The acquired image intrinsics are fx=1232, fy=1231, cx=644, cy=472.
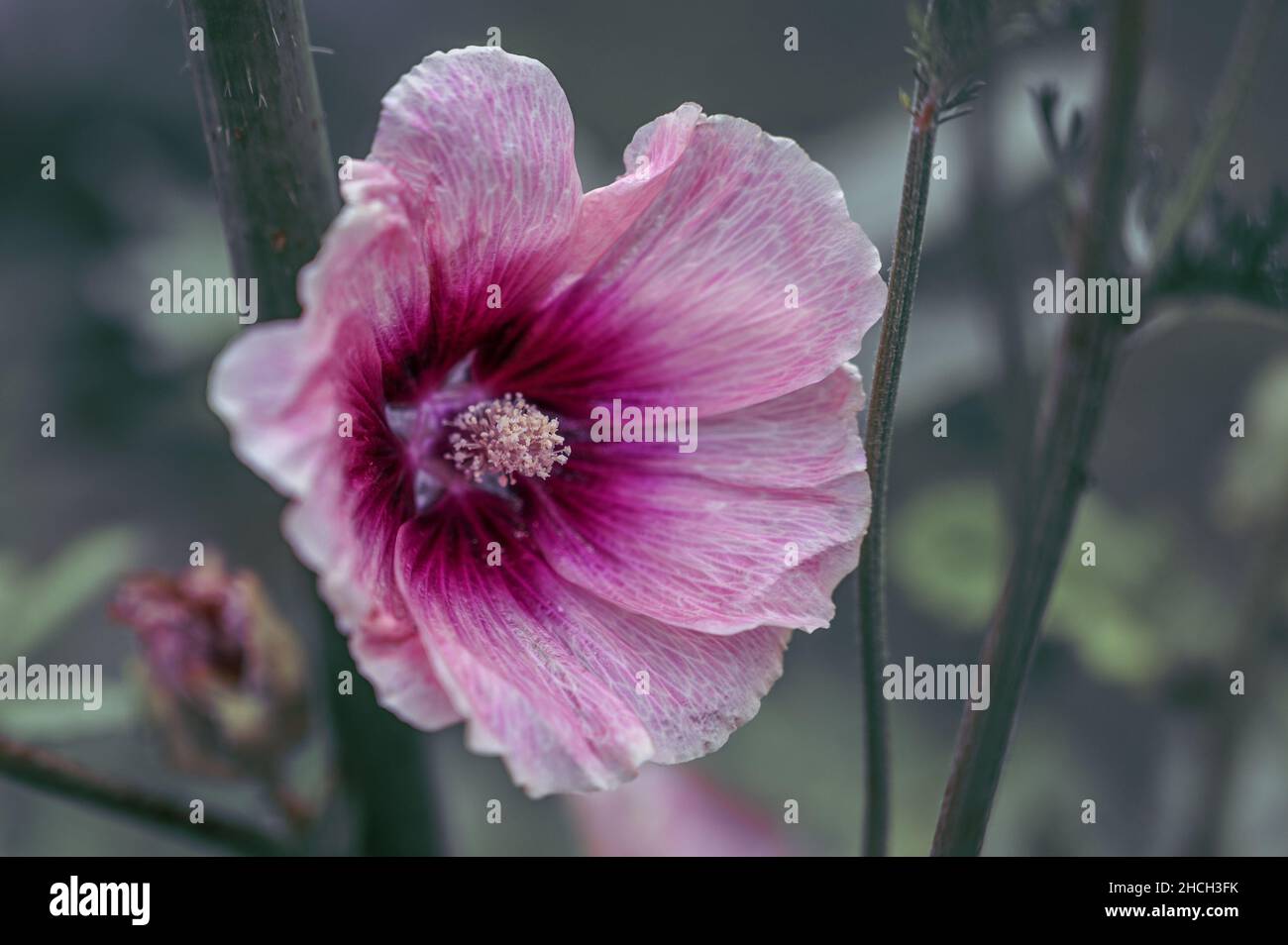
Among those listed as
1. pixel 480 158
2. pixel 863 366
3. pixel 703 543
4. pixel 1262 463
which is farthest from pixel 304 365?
pixel 1262 463

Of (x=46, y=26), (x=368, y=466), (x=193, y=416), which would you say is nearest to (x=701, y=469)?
(x=368, y=466)

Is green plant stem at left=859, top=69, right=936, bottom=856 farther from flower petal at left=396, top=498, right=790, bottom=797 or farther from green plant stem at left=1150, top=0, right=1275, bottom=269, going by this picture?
green plant stem at left=1150, top=0, right=1275, bottom=269

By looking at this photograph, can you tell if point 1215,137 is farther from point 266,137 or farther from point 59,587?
point 59,587

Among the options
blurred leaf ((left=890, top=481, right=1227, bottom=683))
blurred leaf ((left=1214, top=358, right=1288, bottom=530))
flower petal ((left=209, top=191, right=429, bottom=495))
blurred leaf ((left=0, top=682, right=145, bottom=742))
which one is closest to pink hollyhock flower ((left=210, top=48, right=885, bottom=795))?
flower petal ((left=209, top=191, right=429, bottom=495))

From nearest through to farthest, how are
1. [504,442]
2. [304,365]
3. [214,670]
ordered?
[304,365] < [504,442] < [214,670]

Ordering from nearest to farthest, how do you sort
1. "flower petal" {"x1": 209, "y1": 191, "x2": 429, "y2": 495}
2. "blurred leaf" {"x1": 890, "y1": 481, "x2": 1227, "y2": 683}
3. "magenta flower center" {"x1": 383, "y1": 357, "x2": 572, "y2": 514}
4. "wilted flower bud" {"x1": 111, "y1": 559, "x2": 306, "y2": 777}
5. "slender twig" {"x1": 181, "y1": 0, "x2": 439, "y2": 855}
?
"flower petal" {"x1": 209, "y1": 191, "x2": 429, "y2": 495}, "slender twig" {"x1": 181, "y1": 0, "x2": 439, "y2": 855}, "magenta flower center" {"x1": 383, "y1": 357, "x2": 572, "y2": 514}, "wilted flower bud" {"x1": 111, "y1": 559, "x2": 306, "y2": 777}, "blurred leaf" {"x1": 890, "y1": 481, "x2": 1227, "y2": 683}

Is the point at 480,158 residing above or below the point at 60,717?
above

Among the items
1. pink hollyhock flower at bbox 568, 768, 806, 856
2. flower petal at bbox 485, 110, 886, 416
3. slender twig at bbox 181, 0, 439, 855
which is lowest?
pink hollyhock flower at bbox 568, 768, 806, 856
